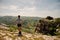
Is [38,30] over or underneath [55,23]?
underneath

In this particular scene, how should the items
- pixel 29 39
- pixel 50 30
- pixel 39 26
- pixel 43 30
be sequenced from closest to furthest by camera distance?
pixel 29 39 → pixel 50 30 → pixel 43 30 → pixel 39 26

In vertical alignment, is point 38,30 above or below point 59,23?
below

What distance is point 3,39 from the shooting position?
9172 millimetres

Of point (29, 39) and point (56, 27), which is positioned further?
point (56, 27)

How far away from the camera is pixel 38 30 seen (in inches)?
764

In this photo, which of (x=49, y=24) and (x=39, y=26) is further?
(x=39, y=26)

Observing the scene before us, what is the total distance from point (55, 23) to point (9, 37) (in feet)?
31.4

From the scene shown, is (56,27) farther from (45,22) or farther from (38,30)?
(38,30)

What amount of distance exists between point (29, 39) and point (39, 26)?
30.8 feet

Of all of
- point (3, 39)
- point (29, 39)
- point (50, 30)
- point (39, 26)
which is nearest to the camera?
point (3, 39)

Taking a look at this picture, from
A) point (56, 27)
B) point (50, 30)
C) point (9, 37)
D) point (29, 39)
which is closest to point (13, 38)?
point (9, 37)

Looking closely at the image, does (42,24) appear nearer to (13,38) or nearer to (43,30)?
(43,30)

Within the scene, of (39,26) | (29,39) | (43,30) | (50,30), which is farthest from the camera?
(39,26)

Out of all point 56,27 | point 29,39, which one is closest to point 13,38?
point 29,39
